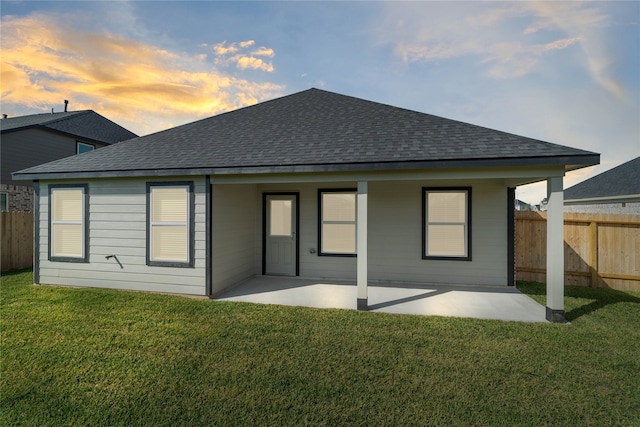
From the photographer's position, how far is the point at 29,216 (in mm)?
9211

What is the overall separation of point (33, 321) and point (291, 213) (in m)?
5.42

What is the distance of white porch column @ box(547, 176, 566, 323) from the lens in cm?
471

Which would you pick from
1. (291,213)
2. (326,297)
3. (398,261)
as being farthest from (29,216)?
(398,261)

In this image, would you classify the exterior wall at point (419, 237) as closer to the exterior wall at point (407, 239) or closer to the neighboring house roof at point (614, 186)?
the exterior wall at point (407, 239)

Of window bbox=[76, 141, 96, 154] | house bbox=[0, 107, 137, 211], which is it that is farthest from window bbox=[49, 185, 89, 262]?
window bbox=[76, 141, 96, 154]

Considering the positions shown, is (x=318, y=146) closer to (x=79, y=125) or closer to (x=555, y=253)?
(x=555, y=253)

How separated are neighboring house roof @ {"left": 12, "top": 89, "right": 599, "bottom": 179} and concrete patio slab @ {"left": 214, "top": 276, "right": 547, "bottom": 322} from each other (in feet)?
8.82

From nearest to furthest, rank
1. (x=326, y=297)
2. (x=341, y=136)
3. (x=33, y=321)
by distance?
1. (x=33, y=321)
2. (x=326, y=297)
3. (x=341, y=136)

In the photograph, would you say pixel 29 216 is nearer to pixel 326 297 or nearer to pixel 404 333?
pixel 326 297

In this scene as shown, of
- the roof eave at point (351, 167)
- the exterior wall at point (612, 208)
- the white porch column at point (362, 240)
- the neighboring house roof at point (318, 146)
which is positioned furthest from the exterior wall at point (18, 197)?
the exterior wall at point (612, 208)

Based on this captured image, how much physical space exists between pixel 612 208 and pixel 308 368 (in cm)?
1905

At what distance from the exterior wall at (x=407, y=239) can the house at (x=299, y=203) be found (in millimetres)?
28

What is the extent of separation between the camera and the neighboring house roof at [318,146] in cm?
498

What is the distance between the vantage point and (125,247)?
6387 millimetres
